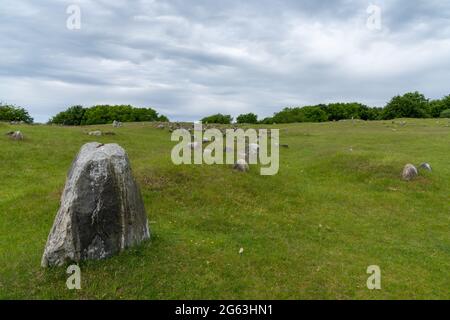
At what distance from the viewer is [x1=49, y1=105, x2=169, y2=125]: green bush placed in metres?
103

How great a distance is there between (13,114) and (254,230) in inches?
3312

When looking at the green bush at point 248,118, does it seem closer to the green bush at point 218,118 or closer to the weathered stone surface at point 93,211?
the green bush at point 218,118

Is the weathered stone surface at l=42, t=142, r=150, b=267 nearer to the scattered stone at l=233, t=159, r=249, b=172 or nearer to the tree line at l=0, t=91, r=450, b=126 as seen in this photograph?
the scattered stone at l=233, t=159, r=249, b=172

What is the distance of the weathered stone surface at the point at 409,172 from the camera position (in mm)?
23742

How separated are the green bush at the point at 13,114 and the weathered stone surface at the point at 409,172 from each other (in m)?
79.9

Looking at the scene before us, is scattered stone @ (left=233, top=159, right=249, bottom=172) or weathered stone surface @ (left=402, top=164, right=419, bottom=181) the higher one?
scattered stone @ (left=233, top=159, right=249, bottom=172)

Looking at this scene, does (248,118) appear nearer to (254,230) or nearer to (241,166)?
(241,166)

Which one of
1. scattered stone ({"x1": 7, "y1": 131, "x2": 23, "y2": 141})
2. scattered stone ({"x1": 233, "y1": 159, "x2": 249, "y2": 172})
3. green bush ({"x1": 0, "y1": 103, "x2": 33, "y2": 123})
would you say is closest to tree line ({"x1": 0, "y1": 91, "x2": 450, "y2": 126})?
green bush ({"x1": 0, "y1": 103, "x2": 33, "y2": 123})

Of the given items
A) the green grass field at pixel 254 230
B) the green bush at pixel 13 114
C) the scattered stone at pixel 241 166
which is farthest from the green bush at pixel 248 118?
the scattered stone at pixel 241 166

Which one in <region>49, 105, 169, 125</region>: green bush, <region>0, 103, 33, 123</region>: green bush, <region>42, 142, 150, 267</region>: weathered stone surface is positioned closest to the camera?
<region>42, 142, 150, 267</region>: weathered stone surface

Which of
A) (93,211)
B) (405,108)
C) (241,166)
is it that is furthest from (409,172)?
(405,108)

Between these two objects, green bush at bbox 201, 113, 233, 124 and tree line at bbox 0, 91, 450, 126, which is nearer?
tree line at bbox 0, 91, 450, 126

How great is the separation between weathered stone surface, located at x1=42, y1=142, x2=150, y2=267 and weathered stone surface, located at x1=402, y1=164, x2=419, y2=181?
19.0 metres
